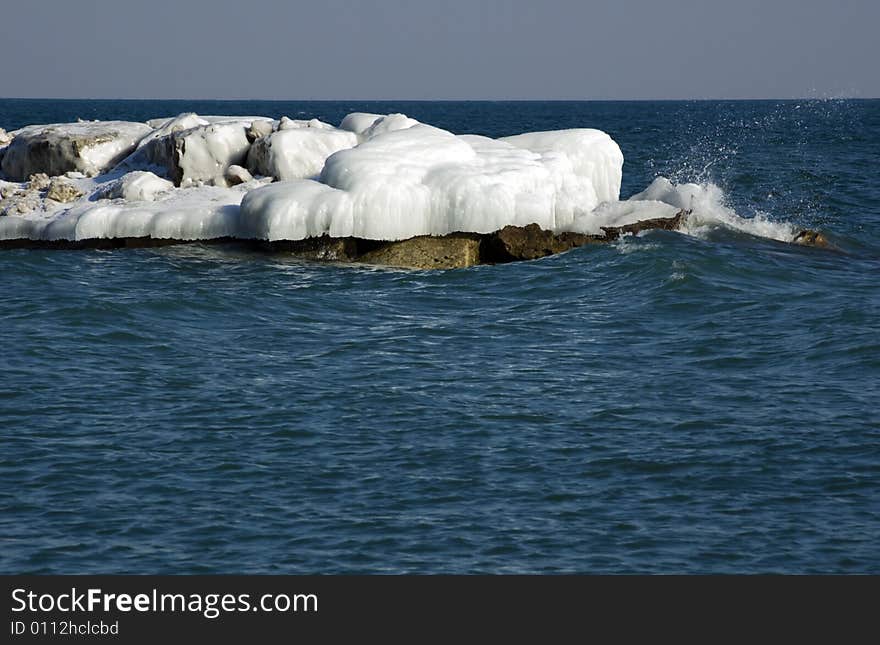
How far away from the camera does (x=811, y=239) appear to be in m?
30.3

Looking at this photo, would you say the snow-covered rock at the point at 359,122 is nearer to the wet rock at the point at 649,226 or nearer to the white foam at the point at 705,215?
the white foam at the point at 705,215

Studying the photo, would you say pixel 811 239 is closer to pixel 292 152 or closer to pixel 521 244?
pixel 521 244

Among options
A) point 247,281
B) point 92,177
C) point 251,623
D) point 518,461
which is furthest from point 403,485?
point 92,177

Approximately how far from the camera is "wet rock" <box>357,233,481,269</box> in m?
26.6

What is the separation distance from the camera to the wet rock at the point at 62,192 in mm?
29078

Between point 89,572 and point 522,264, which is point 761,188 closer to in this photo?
point 522,264

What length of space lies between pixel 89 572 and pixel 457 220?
14.6 meters

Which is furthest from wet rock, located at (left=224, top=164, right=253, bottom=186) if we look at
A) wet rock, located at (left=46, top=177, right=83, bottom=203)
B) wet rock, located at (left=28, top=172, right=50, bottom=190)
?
wet rock, located at (left=28, top=172, right=50, bottom=190)

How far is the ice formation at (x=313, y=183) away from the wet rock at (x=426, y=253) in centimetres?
32

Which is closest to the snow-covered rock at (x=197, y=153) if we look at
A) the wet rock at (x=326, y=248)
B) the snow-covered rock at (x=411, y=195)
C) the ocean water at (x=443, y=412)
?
the ocean water at (x=443, y=412)

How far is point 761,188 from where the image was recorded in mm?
45500

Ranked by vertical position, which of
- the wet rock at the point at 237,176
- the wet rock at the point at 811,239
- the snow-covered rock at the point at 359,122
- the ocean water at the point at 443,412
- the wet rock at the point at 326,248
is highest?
the snow-covered rock at the point at 359,122

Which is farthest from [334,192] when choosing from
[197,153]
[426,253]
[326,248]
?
[197,153]

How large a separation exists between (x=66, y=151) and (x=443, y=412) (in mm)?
16554
